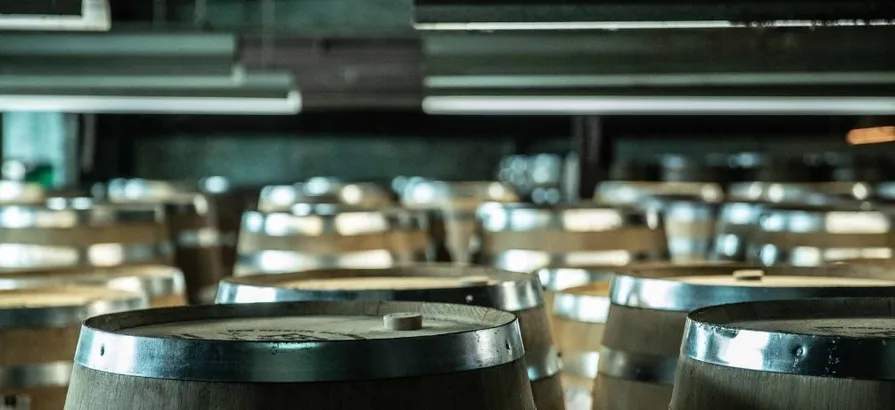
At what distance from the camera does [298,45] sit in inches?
315

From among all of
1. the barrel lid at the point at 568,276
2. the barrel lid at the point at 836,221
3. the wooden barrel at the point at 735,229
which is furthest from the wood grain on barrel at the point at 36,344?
the wooden barrel at the point at 735,229

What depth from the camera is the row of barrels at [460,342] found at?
7.26 feet

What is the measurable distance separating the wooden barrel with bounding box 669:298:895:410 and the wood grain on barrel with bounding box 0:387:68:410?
1632 mm

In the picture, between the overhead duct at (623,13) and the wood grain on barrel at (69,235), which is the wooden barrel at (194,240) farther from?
the overhead duct at (623,13)

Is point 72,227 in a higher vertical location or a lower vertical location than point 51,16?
lower

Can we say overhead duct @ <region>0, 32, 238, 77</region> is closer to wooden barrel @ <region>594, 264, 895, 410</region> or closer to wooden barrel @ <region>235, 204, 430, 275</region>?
wooden barrel @ <region>235, 204, 430, 275</region>

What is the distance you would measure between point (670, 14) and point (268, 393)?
114 inches

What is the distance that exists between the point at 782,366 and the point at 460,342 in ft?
1.79

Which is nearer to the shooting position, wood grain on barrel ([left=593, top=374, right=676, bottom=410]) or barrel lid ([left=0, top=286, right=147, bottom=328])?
wood grain on barrel ([left=593, top=374, right=676, bottom=410])

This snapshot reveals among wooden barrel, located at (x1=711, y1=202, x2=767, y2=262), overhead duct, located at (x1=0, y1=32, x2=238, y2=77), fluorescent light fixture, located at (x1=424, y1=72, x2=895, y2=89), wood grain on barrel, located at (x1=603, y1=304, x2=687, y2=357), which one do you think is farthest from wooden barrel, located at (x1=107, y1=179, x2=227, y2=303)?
wood grain on barrel, located at (x1=603, y1=304, x2=687, y2=357)

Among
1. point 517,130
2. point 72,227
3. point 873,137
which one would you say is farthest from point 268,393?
point 517,130

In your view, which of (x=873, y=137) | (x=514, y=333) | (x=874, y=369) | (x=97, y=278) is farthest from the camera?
(x=873, y=137)

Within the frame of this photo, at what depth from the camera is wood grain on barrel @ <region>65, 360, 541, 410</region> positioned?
220 cm

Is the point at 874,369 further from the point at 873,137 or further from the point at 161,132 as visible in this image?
the point at 161,132
